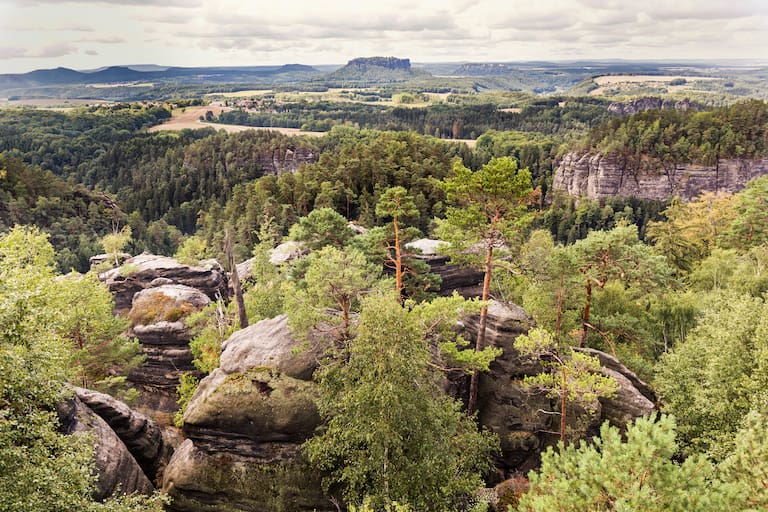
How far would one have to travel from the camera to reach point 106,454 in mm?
19438

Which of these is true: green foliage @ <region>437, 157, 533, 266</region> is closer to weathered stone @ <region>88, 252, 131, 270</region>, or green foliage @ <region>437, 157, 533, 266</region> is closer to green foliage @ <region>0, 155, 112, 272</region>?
weathered stone @ <region>88, 252, 131, 270</region>

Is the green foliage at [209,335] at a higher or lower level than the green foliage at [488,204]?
lower

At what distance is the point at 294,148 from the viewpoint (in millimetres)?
152500

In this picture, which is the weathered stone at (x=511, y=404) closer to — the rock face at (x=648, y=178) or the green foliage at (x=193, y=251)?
the green foliage at (x=193, y=251)

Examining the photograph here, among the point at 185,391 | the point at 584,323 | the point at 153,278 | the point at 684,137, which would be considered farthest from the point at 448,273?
the point at 684,137

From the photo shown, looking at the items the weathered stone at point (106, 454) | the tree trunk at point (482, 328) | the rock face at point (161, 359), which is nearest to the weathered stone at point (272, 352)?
the weathered stone at point (106, 454)

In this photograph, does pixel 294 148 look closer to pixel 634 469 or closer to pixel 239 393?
pixel 239 393

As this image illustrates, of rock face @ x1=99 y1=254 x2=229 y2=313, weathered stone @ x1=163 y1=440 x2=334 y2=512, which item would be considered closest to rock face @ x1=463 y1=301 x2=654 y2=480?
weathered stone @ x1=163 y1=440 x2=334 y2=512

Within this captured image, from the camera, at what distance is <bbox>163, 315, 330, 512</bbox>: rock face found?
19.9 m

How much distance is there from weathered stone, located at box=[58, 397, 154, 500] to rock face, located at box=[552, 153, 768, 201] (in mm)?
149182

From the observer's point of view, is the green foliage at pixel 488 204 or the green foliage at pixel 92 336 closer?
the green foliage at pixel 488 204

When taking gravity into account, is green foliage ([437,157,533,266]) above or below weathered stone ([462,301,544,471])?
above

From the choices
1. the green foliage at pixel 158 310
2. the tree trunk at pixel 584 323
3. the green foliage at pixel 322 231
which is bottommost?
the green foliage at pixel 158 310

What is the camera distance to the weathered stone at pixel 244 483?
1958 centimetres
